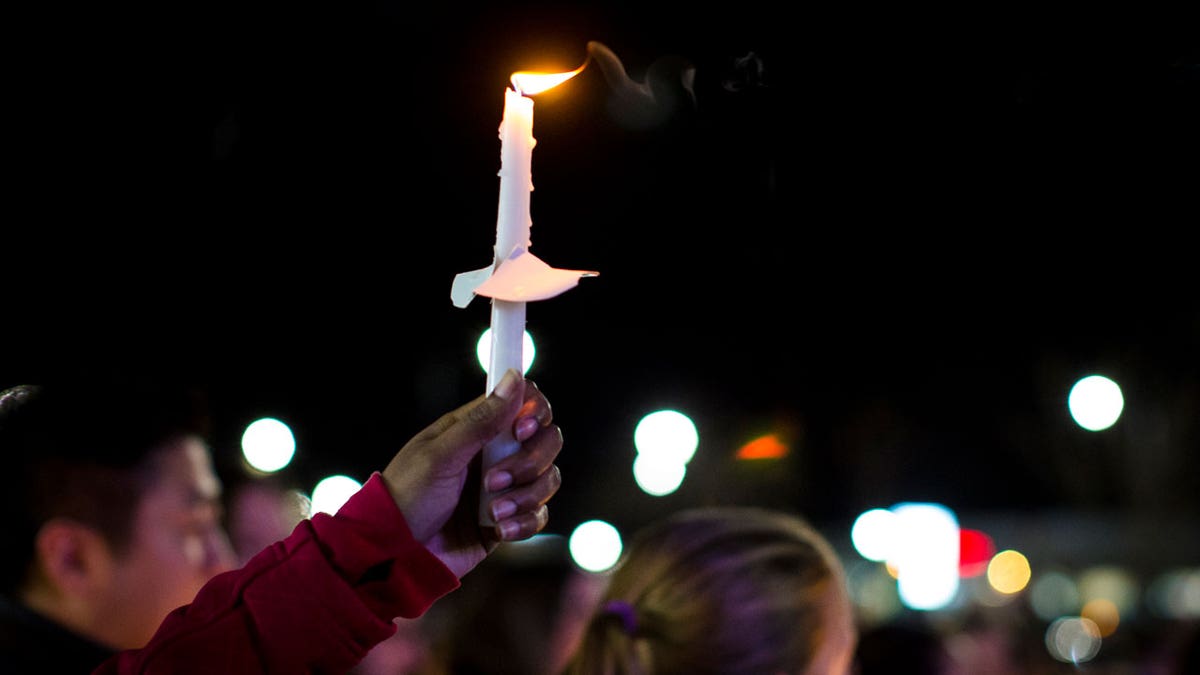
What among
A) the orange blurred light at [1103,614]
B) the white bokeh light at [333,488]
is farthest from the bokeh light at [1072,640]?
the white bokeh light at [333,488]

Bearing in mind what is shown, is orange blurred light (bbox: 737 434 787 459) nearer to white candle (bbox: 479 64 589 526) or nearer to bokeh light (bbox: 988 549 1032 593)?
white candle (bbox: 479 64 589 526)

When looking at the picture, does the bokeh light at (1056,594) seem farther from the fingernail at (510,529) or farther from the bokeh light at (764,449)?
the fingernail at (510,529)

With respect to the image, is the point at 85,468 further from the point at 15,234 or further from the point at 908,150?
the point at 908,150

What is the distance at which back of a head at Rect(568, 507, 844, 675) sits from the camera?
1.88 metres

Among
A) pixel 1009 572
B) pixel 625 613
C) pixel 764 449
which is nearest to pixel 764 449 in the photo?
pixel 764 449

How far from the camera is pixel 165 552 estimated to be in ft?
6.81

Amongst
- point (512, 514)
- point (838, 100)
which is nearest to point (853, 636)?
point (512, 514)

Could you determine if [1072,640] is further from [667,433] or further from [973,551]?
[667,433]

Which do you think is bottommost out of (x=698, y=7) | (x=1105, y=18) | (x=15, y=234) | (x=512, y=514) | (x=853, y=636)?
(x=853, y=636)

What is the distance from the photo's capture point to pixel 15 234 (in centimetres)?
444

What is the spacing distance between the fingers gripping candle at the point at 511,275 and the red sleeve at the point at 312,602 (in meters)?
0.13

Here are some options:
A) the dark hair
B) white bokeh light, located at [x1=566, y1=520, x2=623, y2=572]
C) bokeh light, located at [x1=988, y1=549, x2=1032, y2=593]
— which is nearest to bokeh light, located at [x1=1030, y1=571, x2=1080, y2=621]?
bokeh light, located at [x1=988, y1=549, x2=1032, y2=593]

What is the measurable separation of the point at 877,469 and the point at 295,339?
12429 millimetres

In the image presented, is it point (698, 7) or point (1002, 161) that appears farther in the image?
point (1002, 161)
